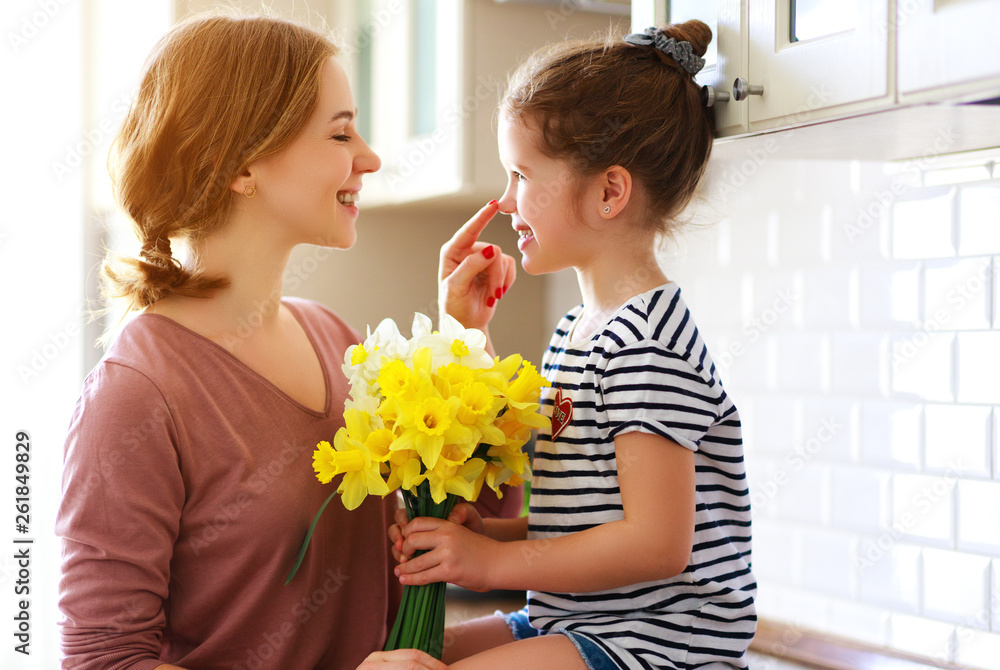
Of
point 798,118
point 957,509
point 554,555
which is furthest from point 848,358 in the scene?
point 554,555

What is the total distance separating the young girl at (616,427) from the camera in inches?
34.2

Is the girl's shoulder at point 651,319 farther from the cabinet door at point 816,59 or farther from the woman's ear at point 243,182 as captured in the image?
the woman's ear at point 243,182

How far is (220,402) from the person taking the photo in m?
1.00

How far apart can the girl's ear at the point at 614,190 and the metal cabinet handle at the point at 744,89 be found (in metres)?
0.15

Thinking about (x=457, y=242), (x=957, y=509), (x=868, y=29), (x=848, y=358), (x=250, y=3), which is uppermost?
(x=250, y=3)

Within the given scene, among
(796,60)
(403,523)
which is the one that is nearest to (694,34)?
(796,60)

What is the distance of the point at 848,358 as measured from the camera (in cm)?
149

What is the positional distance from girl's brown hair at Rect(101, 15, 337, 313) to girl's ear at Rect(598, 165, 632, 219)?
37cm

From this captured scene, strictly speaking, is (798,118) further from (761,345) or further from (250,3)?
(250,3)

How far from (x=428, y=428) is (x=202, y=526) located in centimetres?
34

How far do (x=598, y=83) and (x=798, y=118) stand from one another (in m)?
0.23

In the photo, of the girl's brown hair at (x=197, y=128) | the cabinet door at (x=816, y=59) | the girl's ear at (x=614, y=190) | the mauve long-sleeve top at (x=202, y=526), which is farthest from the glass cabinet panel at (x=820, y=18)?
the mauve long-sleeve top at (x=202, y=526)

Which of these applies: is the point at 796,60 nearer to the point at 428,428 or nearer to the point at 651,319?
the point at 651,319

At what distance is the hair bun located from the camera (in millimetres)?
990
